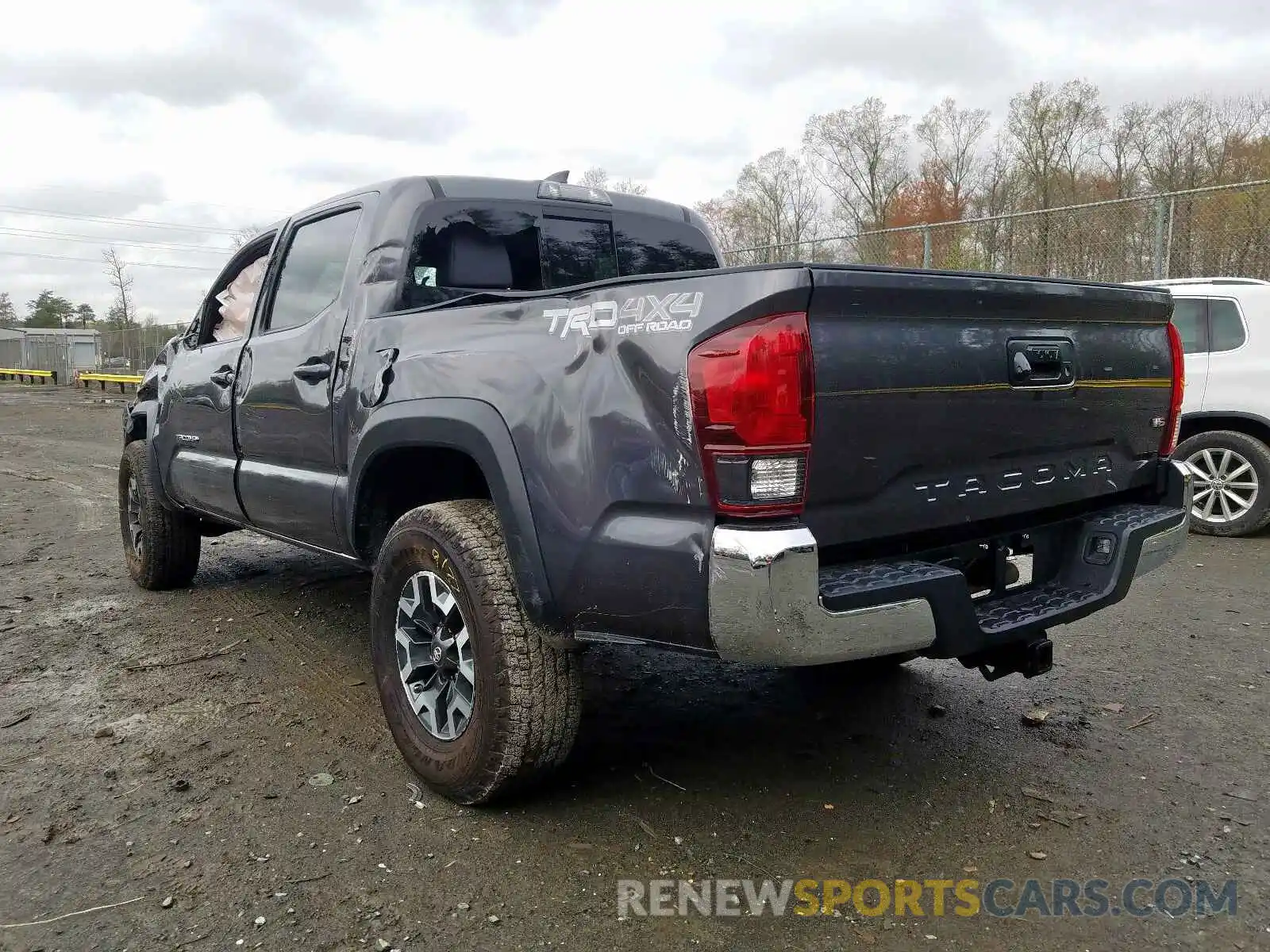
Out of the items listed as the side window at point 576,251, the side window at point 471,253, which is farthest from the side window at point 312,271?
the side window at point 576,251

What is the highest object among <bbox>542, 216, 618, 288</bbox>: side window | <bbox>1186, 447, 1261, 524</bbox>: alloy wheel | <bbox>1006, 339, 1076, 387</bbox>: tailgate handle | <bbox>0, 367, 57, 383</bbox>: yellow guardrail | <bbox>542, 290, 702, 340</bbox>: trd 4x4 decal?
<bbox>542, 216, 618, 288</bbox>: side window

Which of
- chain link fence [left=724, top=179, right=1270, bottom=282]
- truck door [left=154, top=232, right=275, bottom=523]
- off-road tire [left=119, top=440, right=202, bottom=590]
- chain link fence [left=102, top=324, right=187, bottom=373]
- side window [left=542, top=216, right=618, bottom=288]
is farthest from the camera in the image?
chain link fence [left=102, top=324, right=187, bottom=373]

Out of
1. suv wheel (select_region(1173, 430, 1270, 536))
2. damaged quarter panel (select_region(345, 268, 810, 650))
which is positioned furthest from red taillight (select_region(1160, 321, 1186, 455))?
suv wheel (select_region(1173, 430, 1270, 536))

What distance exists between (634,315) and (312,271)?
2.21 metres

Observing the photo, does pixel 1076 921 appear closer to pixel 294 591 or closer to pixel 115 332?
pixel 294 591

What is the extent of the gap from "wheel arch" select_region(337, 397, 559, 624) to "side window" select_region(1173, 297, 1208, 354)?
6.04 m

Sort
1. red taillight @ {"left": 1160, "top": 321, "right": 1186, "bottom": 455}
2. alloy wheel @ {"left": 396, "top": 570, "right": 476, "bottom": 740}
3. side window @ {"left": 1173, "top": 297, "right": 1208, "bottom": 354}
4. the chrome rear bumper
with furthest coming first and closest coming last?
side window @ {"left": 1173, "top": 297, "right": 1208, "bottom": 354}
red taillight @ {"left": 1160, "top": 321, "right": 1186, "bottom": 455}
alloy wheel @ {"left": 396, "top": 570, "right": 476, "bottom": 740}
the chrome rear bumper

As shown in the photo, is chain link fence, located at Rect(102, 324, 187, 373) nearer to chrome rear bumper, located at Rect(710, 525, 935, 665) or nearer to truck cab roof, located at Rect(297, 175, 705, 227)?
truck cab roof, located at Rect(297, 175, 705, 227)

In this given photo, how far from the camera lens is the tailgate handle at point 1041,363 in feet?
8.99

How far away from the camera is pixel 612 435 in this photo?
2.48 metres

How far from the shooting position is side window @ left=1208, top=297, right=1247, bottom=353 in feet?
22.9

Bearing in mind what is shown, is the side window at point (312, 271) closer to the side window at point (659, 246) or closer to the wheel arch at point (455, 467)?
the wheel arch at point (455, 467)

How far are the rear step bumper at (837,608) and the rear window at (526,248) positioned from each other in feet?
5.42

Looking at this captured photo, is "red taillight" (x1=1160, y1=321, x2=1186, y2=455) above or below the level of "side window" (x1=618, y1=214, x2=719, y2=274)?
below
